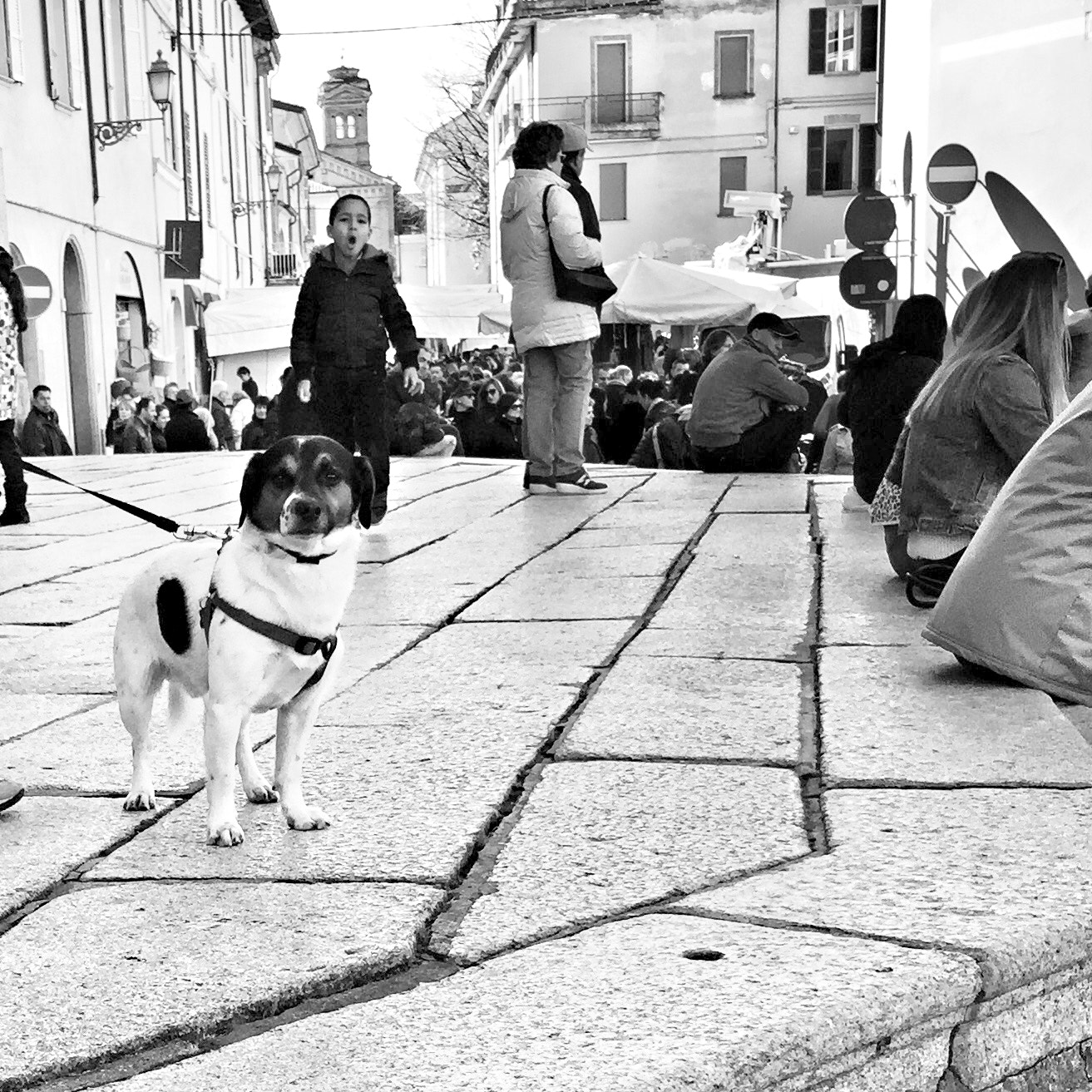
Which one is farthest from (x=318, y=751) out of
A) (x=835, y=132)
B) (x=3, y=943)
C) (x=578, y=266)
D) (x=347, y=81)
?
(x=347, y=81)

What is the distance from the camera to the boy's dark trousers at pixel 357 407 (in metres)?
7.91

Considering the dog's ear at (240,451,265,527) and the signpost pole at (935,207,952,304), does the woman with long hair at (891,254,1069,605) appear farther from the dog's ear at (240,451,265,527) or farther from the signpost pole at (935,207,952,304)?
the signpost pole at (935,207,952,304)

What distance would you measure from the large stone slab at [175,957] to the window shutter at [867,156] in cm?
4082

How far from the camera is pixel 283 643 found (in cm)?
299

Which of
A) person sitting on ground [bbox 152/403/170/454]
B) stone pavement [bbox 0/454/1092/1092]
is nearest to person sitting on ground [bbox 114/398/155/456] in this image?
person sitting on ground [bbox 152/403/170/454]

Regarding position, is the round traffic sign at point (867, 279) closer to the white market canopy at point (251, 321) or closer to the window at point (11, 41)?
the white market canopy at point (251, 321)

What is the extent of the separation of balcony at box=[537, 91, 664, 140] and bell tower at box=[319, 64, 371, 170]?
239 ft

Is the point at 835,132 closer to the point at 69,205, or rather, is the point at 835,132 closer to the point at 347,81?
the point at 69,205

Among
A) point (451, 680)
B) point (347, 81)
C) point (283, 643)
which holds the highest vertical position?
point (347, 81)

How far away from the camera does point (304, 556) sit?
9.84 ft

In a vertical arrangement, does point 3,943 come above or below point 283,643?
below

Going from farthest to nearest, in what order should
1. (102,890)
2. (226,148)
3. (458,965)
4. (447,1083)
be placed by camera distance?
(226,148), (102,890), (458,965), (447,1083)

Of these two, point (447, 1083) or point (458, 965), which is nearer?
point (447, 1083)

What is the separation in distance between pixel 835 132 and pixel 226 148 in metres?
15.6
